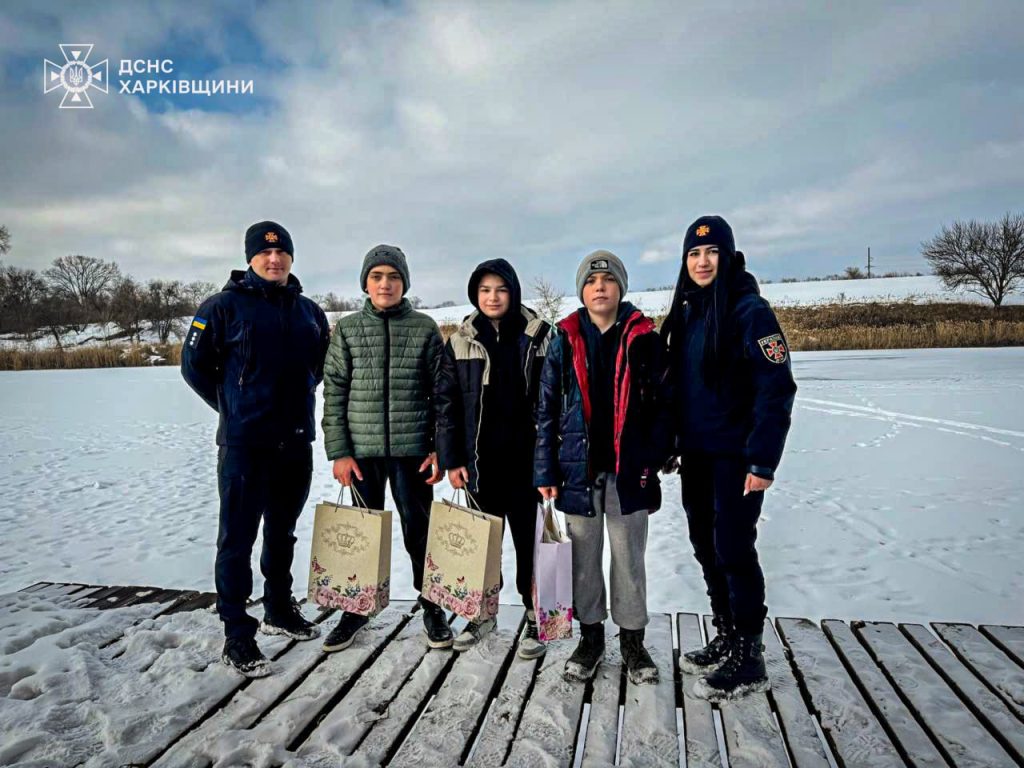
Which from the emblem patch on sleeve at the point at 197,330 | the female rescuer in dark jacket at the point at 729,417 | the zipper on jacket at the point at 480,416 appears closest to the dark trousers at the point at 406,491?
the zipper on jacket at the point at 480,416

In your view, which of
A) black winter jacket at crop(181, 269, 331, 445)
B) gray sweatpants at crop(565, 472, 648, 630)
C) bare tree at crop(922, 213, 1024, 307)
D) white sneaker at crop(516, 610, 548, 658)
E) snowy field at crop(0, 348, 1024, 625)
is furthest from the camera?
bare tree at crop(922, 213, 1024, 307)

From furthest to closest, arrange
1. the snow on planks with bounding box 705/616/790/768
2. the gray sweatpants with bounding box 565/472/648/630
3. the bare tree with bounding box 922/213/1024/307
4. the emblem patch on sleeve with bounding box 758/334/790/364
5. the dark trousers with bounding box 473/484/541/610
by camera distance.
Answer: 1. the bare tree with bounding box 922/213/1024/307
2. the dark trousers with bounding box 473/484/541/610
3. the gray sweatpants with bounding box 565/472/648/630
4. the emblem patch on sleeve with bounding box 758/334/790/364
5. the snow on planks with bounding box 705/616/790/768

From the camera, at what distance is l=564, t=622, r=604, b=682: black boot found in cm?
255

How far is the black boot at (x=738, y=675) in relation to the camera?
7.95ft

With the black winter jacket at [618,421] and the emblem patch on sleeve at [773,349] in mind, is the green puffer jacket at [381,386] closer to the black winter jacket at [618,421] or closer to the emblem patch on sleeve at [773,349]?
the black winter jacket at [618,421]

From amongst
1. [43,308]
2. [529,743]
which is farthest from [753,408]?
[43,308]

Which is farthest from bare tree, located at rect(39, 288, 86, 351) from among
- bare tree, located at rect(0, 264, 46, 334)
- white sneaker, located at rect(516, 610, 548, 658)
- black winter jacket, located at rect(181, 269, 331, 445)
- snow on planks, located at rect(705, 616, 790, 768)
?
snow on planks, located at rect(705, 616, 790, 768)

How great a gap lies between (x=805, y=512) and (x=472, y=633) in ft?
11.9

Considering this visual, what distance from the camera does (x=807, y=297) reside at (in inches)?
1366

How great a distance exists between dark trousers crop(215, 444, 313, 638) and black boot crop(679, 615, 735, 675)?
6.35 feet

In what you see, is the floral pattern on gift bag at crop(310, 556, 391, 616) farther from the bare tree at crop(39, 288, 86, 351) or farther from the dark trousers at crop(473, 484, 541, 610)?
the bare tree at crop(39, 288, 86, 351)

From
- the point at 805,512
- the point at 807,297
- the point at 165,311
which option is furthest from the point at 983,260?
the point at 165,311

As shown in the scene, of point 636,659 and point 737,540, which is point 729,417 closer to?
point 737,540

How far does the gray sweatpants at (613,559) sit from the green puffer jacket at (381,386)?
858mm
